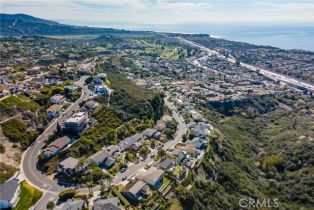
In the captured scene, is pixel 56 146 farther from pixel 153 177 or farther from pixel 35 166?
pixel 153 177

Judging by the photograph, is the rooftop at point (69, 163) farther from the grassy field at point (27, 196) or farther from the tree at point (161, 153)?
the tree at point (161, 153)

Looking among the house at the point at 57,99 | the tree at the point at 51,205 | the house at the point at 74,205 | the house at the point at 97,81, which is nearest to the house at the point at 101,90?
the house at the point at 97,81

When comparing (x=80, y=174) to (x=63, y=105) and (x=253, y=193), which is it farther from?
(x=253, y=193)

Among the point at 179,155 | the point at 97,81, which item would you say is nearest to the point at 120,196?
the point at 179,155

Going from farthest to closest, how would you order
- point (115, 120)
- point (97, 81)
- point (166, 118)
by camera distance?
point (97, 81) < point (166, 118) < point (115, 120)

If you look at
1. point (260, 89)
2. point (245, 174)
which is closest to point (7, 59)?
point (245, 174)
